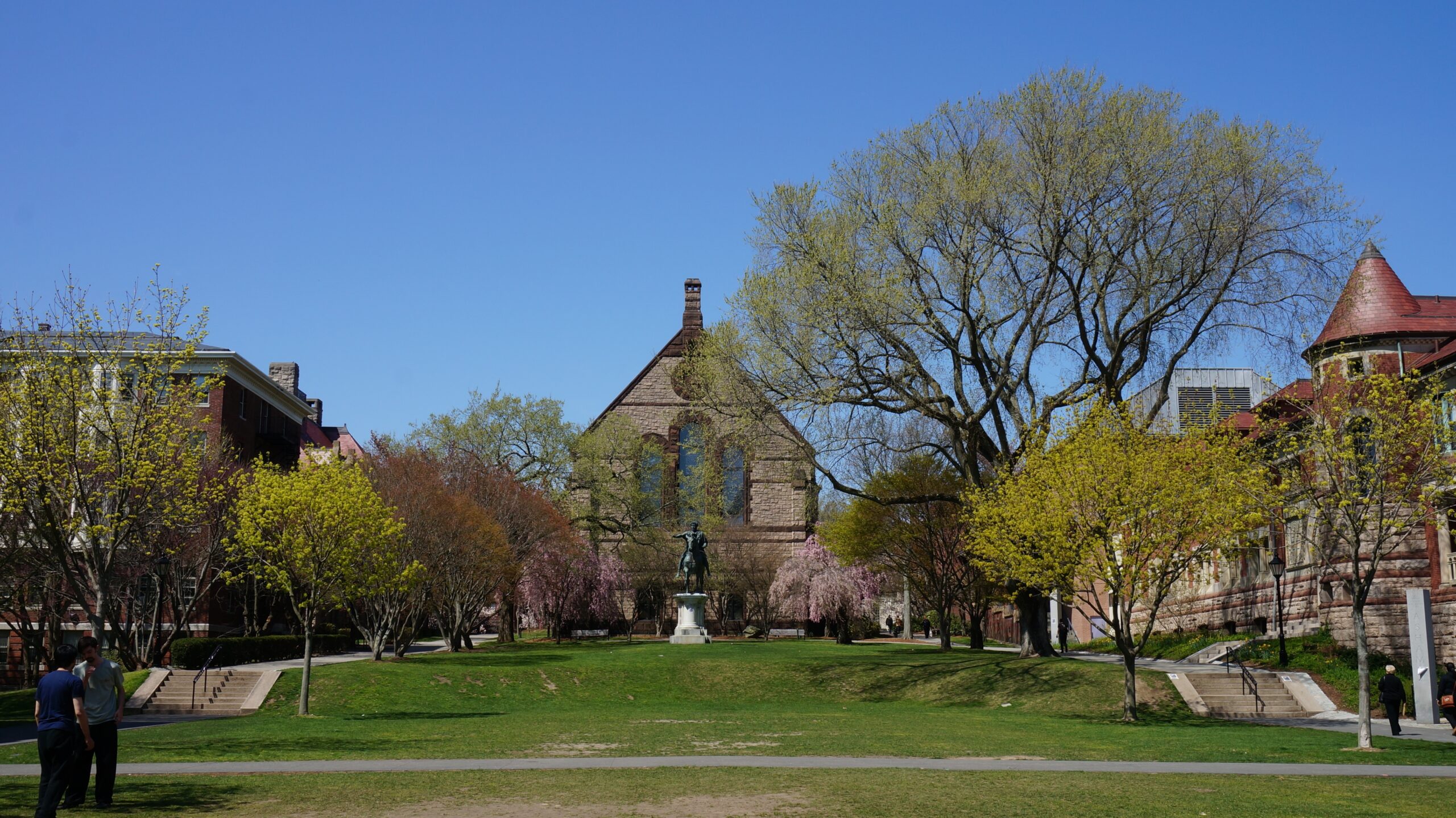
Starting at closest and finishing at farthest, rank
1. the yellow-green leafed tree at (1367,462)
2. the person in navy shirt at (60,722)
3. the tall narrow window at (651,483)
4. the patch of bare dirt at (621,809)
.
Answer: the person in navy shirt at (60,722) → the patch of bare dirt at (621,809) → the yellow-green leafed tree at (1367,462) → the tall narrow window at (651,483)

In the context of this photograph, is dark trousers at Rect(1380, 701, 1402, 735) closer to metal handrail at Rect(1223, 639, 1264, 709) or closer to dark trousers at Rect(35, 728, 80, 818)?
metal handrail at Rect(1223, 639, 1264, 709)

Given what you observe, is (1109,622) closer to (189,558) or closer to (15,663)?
(189,558)

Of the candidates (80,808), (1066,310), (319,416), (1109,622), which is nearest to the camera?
(80,808)

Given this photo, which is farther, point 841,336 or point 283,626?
point 283,626

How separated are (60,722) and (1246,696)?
2657cm

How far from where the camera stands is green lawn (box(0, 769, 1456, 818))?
11.8 metres

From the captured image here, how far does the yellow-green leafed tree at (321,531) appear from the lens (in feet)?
86.7

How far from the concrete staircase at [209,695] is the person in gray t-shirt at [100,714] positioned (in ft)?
55.5

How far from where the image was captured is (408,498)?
40250mm

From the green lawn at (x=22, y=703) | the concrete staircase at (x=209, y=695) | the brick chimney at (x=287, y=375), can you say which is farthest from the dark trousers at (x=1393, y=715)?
the brick chimney at (x=287, y=375)

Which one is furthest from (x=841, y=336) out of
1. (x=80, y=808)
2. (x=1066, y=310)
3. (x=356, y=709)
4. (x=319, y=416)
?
(x=319, y=416)

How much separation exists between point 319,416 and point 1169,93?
68753 mm

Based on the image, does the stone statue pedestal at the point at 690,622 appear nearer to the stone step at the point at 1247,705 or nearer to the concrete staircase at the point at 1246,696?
the concrete staircase at the point at 1246,696

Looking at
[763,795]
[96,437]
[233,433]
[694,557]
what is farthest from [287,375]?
[763,795]
